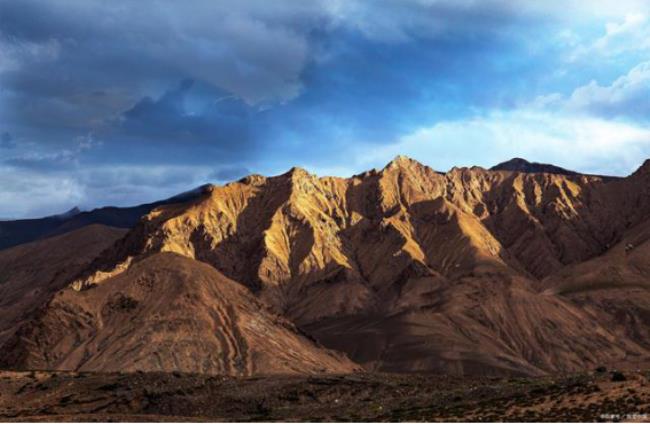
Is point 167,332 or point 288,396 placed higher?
point 167,332

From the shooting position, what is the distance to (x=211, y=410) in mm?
99500

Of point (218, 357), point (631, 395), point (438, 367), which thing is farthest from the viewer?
point (438, 367)

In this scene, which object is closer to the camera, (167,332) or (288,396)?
(288,396)

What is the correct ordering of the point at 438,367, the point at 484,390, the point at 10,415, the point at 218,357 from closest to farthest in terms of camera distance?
the point at 484,390 → the point at 10,415 → the point at 218,357 → the point at 438,367

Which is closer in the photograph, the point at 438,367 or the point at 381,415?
the point at 381,415

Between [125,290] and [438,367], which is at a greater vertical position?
[125,290]

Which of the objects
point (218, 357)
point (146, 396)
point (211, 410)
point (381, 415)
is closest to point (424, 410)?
point (381, 415)

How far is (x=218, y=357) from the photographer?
15800cm

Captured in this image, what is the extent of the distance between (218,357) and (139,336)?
15974 mm

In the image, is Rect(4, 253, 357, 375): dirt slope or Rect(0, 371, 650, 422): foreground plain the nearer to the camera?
Rect(0, 371, 650, 422): foreground plain

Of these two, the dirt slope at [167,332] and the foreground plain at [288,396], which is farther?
the dirt slope at [167,332]

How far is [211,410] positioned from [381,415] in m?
29.1

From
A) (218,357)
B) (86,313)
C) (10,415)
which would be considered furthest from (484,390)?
(86,313)

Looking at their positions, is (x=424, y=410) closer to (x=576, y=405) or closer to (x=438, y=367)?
(x=576, y=405)
